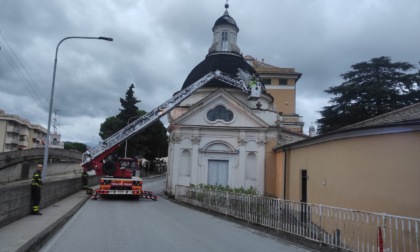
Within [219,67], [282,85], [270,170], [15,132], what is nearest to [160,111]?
[219,67]

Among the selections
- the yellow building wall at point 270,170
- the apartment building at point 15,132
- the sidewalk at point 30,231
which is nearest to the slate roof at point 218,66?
the yellow building wall at point 270,170

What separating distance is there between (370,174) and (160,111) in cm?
1882

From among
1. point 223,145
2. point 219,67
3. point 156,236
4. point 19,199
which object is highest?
point 219,67

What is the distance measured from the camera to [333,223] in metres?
9.74

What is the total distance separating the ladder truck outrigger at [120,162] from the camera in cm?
2227

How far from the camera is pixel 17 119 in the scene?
79.8m

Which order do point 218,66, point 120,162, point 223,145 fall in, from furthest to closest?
point 218,66 < point 223,145 < point 120,162

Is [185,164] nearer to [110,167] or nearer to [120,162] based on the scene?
[120,162]

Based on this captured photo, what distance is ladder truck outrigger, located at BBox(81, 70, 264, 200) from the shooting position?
2227cm

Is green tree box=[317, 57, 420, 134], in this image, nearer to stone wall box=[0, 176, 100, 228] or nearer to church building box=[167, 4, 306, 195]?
church building box=[167, 4, 306, 195]

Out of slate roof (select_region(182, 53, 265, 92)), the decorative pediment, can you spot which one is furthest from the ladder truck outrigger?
slate roof (select_region(182, 53, 265, 92))

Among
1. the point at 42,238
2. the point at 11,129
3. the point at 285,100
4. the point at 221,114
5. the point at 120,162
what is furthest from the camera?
the point at 11,129

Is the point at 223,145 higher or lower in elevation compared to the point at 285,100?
lower

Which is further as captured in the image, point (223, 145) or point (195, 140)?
point (223, 145)
